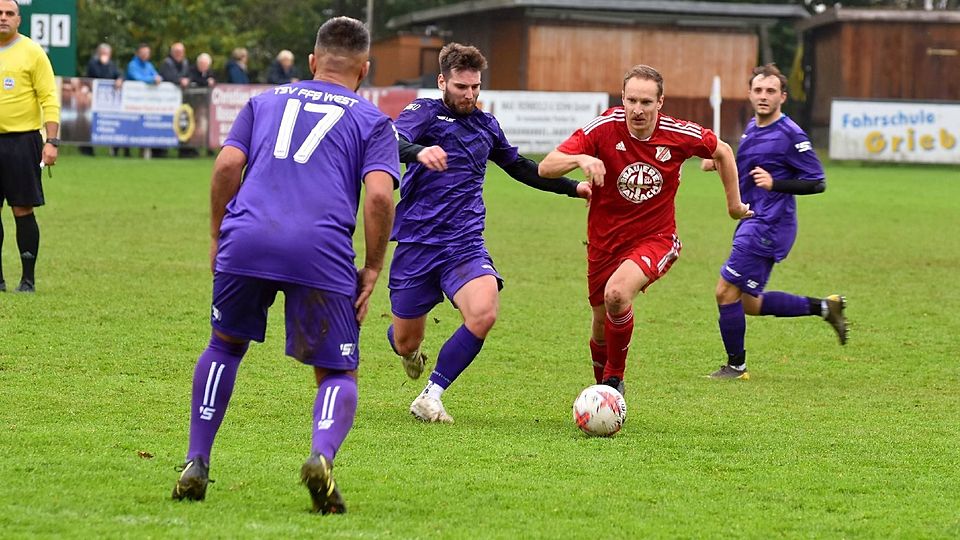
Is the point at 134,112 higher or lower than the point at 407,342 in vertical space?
higher

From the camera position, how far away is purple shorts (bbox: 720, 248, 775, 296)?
958 centimetres

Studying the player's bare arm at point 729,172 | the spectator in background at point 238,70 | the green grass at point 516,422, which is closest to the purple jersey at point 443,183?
the green grass at point 516,422

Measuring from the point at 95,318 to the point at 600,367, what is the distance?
387 cm

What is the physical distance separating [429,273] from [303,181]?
259 centimetres

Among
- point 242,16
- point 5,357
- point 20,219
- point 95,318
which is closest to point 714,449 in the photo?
point 5,357

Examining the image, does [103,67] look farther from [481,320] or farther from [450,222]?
[481,320]

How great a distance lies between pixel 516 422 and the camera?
745 centimetres

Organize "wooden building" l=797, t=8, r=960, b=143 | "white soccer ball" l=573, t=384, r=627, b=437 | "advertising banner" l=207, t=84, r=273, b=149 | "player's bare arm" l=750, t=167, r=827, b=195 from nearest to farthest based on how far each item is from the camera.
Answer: "white soccer ball" l=573, t=384, r=627, b=437 → "player's bare arm" l=750, t=167, r=827, b=195 → "advertising banner" l=207, t=84, r=273, b=149 → "wooden building" l=797, t=8, r=960, b=143

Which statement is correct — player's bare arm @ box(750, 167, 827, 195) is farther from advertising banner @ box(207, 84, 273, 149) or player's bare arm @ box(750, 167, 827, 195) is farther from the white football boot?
advertising banner @ box(207, 84, 273, 149)

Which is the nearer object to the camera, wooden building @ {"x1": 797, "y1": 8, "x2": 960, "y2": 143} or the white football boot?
the white football boot

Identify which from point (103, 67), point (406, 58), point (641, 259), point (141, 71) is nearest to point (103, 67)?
point (103, 67)

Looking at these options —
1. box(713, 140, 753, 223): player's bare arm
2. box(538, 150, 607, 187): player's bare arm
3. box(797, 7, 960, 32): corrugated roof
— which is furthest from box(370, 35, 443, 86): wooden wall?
box(538, 150, 607, 187): player's bare arm

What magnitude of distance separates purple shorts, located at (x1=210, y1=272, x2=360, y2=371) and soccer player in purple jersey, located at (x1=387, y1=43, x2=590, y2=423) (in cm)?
217

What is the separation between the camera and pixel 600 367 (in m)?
8.45
